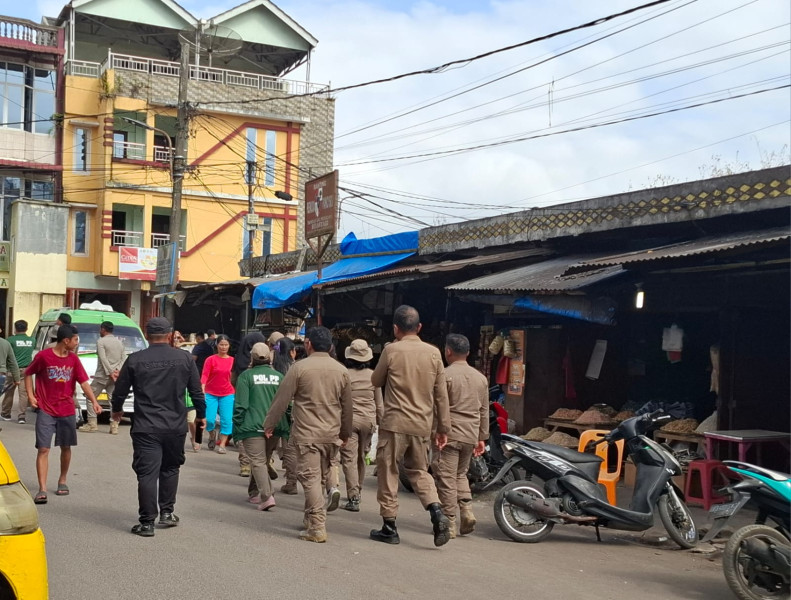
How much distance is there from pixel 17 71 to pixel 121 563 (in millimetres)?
33804

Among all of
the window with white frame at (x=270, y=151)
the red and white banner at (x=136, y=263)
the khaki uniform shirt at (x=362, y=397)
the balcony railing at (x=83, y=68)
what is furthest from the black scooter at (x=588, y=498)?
the balcony railing at (x=83, y=68)

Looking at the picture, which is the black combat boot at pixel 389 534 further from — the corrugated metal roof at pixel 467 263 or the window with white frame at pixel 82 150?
the window with white frame at pixel 82 150

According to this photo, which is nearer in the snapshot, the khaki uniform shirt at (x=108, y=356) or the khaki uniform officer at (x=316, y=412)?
the khaki uniform officer at (x=316, y=412)

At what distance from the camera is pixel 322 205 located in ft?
52.7

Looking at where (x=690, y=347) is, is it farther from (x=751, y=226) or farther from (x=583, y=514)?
(x=583, y=514)

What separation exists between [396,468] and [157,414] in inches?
82.4

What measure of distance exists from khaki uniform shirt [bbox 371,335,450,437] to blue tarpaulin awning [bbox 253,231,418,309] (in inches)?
319

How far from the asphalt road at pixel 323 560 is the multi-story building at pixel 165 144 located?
28001 millimetres

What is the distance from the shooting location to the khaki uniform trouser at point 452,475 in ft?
26.5

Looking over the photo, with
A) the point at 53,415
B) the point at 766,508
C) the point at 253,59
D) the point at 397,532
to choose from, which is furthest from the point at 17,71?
the point at 766,508

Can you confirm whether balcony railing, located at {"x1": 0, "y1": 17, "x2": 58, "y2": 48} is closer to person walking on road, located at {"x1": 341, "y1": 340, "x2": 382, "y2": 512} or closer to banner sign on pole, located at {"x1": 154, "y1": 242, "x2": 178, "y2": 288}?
banner sign on pole, located at {"x1": 154, "y1": 242, "x2": 178, "y2": 288}

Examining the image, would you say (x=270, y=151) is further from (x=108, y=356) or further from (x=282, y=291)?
(x=108, y=356)

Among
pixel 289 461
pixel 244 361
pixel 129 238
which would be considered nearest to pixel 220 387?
pixel 244 361

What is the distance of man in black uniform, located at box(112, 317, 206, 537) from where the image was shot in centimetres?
755
